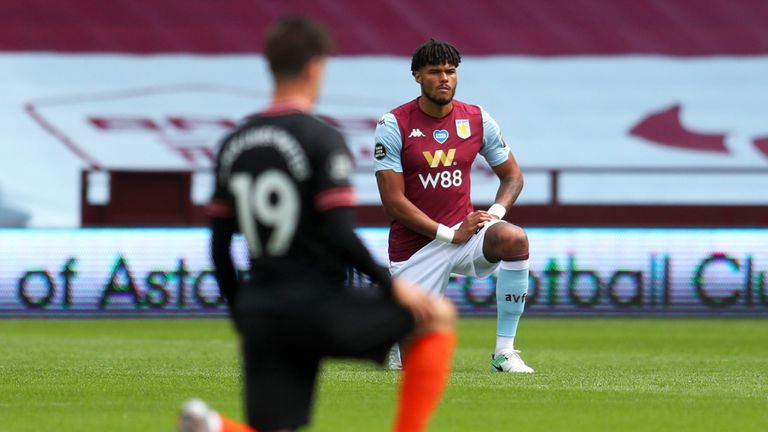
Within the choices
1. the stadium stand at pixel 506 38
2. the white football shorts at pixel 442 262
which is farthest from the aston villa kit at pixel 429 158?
the stadium stand at pixel 506 38

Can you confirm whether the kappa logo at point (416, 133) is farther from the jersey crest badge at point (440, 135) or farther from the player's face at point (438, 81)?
the player's face at point (438, 81)

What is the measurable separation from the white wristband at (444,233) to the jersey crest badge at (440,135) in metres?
0.56

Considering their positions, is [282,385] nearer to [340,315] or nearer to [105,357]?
[340,315]

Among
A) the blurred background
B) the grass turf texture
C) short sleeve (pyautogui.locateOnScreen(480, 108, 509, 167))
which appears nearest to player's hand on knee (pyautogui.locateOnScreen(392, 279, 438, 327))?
the grass turf texture

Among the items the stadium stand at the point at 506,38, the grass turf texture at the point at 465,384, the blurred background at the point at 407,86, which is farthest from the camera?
the stadium stand at the point at 506,38

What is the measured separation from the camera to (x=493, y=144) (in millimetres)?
9828

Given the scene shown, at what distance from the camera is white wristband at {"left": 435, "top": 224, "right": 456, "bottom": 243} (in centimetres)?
942

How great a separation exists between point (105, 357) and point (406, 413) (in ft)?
20.0

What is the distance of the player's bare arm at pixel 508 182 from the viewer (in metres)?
9.72

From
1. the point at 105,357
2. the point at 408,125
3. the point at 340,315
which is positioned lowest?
the point at 105,357

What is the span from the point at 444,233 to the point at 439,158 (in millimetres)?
498

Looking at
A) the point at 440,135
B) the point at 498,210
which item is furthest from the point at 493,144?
the point at 498,210

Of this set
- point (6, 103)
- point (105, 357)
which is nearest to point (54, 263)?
point (105, 357)

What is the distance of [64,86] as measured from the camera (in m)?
24.9
